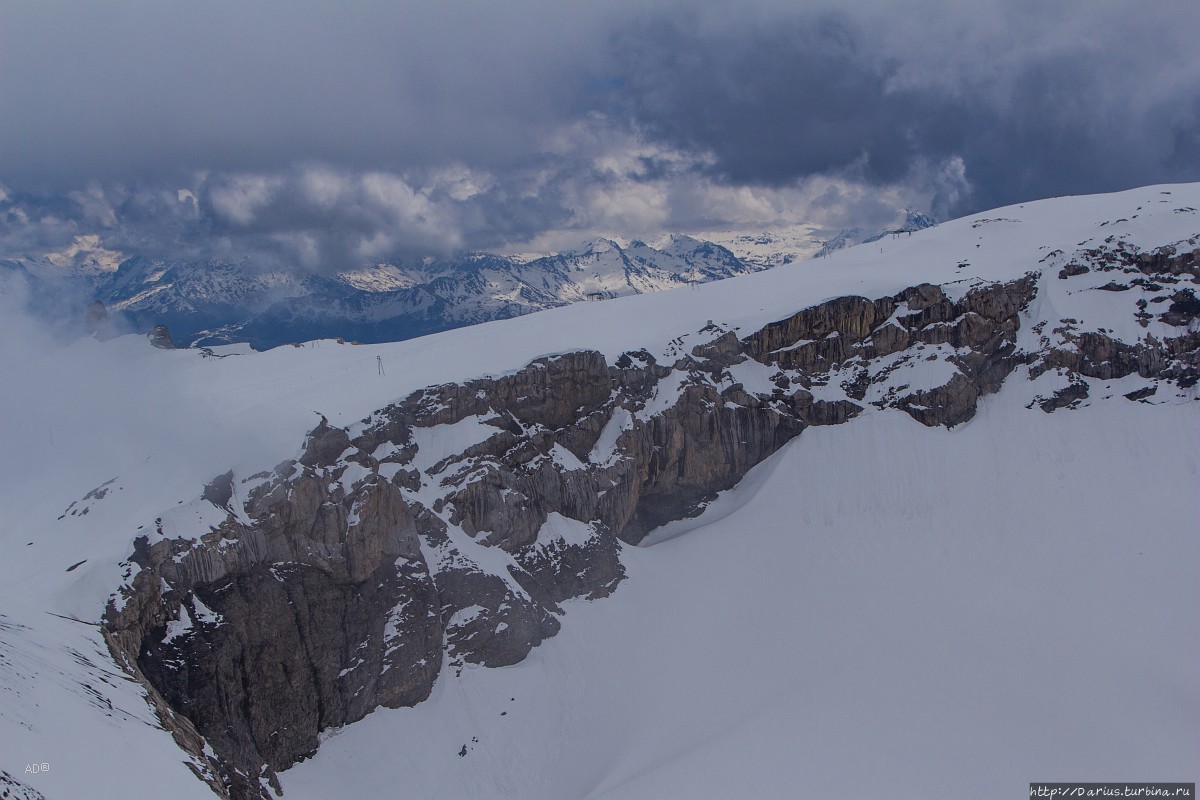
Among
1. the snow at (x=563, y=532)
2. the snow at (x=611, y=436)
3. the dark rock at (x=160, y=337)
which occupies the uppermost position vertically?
the dark rock at (x=160, y=337)

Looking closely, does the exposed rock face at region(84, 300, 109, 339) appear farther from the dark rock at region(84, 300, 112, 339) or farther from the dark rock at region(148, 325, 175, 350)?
the dark rock at region(148, 325, 175, 350)

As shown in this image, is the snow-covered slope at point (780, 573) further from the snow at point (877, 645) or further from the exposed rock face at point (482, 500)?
the exposed rock face at point (482, 500)

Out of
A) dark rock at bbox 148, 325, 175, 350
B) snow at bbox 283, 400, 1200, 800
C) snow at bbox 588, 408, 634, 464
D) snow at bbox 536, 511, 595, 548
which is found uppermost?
dark rock at bbox 148, 325, 175, 350

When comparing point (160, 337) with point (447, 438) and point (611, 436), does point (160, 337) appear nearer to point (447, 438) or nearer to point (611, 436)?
point (447, 438)

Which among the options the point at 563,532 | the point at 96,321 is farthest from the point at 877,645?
the point at 96,321

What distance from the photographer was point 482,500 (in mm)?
106375

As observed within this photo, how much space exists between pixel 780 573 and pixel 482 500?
45692 mm

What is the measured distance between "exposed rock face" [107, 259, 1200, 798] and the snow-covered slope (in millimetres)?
2293

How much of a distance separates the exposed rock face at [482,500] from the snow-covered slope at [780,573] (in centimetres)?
229

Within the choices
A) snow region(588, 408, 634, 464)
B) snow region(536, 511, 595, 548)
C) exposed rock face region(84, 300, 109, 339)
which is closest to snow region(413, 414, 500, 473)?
snow region(536, 511, 595, 548)

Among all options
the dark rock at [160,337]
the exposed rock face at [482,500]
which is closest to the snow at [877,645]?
the exposed rock face at [482,500]

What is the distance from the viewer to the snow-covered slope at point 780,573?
7750 cm

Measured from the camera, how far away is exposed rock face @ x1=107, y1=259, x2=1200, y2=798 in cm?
7825

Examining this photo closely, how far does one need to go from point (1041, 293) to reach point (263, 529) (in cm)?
13357
